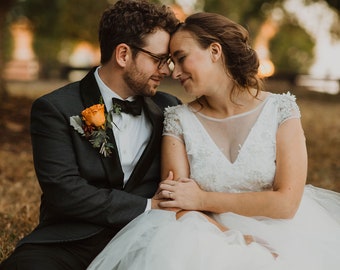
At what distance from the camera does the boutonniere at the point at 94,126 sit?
A: 118 inches

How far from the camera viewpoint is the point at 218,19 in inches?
122

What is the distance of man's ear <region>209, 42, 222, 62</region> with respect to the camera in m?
3.09

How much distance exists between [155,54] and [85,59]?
172 feet

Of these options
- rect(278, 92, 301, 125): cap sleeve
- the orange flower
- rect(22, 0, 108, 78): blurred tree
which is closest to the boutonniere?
the orange flower

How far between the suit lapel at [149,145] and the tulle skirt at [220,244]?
1.54 ft

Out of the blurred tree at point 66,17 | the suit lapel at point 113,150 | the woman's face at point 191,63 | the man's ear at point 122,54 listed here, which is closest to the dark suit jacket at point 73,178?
the suit lapel at point 113,150

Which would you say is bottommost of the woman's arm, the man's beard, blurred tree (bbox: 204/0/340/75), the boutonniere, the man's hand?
blurred tree (bbox: 204/0/340/75)

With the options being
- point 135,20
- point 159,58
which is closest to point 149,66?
point 159,58

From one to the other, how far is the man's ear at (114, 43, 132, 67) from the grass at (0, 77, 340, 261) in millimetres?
1682

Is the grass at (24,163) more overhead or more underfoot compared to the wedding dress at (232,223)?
more underfoot

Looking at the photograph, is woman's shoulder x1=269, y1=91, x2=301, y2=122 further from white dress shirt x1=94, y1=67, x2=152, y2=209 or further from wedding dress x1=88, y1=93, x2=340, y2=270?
white dress shirt x1=94, y1=67, x2=152, y2=209

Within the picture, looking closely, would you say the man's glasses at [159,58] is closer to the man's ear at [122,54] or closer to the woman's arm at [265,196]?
the man's ear at [122,54]

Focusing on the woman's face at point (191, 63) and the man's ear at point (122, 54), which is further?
the man's ear at point (122, 54)

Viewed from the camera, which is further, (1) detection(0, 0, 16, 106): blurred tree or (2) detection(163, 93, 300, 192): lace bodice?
(1) detection(0, 0, 16, 106): blurred tree
